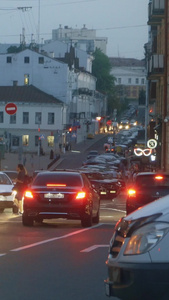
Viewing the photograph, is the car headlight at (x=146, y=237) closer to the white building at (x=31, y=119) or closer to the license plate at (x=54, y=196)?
the license plate at (x=54, y=196)

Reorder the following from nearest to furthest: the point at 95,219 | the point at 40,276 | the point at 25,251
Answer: the point at 40,276 < the point at 25,251 < the point at 95,219

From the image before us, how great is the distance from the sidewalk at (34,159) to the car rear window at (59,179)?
3215cm

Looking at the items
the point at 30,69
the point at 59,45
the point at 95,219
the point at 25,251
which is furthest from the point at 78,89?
the point at 25,251

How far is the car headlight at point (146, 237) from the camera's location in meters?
6.66

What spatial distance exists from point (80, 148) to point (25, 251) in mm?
94331

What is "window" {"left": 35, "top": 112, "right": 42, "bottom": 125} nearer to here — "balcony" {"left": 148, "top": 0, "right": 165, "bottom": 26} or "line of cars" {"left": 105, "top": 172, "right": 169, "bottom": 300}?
"balcony" {"left": 148, "top": 0, "right": 165, "bottom": 26}

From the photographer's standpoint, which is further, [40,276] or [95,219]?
[95,219]

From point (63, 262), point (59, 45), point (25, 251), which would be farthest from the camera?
point (59, 45)

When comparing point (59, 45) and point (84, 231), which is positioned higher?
point (59, 45)

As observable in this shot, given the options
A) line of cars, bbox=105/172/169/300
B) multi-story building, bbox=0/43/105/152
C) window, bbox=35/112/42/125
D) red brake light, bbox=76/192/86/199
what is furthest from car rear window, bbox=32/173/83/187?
window, bbox=35/112/42/125

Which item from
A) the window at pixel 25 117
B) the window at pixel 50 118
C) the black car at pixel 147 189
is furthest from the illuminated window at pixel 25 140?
the black car at pixel 147 189

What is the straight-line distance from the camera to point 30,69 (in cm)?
11062

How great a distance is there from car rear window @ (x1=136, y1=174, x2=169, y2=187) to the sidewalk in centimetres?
3086

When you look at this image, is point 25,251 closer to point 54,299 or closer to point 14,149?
point 54,299
